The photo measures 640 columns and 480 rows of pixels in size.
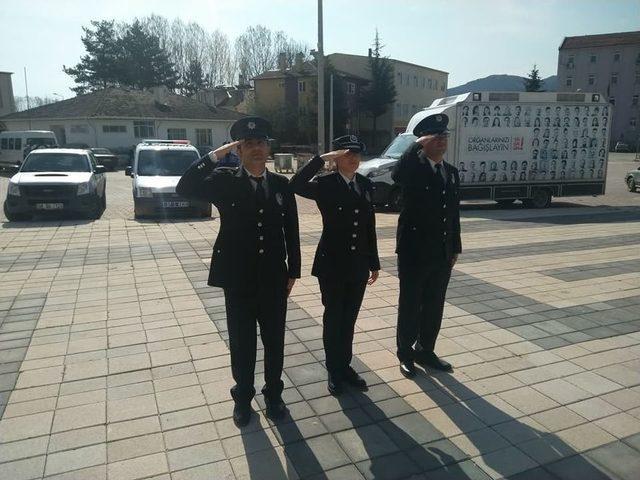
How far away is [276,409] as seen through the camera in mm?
3582

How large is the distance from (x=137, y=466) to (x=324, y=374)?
1687mm

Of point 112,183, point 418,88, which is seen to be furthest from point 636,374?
point 418,88

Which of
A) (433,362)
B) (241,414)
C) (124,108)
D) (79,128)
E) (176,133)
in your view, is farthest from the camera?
(176,133)

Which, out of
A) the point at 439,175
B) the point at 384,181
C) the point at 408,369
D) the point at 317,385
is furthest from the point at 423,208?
the point at 384,181

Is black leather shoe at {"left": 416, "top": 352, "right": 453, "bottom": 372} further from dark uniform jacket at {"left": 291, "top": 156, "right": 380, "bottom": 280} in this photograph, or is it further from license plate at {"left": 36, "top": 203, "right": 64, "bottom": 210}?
license plate at {"left": 36, "top": 203, "right": 64, "bottom": 210}

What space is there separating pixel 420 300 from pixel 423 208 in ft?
2.65

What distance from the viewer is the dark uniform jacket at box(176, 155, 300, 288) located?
10.9ft

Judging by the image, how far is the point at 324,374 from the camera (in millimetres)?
4254

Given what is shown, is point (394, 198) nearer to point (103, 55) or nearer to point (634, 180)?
point (634, 180)

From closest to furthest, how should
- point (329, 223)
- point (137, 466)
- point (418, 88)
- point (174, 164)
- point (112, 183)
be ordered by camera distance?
point (137, 466), point (329, 223), point (174, 164), point (112, 183), point (418, 88)

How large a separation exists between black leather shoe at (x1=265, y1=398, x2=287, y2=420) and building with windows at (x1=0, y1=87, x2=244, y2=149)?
126ft

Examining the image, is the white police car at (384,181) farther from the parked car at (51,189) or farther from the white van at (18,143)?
the white van at (18,143)

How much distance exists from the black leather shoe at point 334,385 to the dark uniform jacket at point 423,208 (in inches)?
45.7

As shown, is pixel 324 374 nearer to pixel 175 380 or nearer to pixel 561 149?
pixel 175 380
